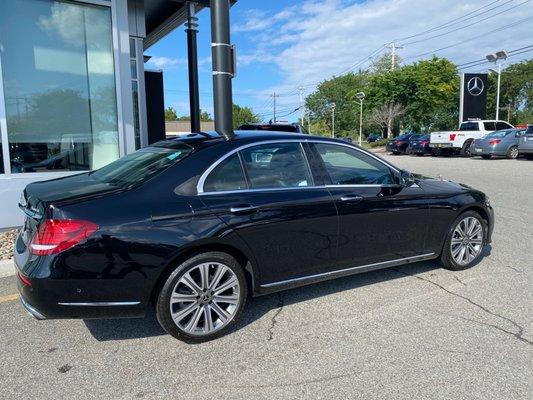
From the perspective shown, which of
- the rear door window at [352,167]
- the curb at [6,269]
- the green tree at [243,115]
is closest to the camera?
the rear door window at [352,167]

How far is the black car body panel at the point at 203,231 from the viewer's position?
10.4 feet

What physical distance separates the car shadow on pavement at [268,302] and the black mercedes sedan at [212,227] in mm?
323

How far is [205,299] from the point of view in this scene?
3.58 metres

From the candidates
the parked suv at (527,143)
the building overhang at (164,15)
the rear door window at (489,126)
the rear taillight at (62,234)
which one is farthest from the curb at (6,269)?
the rear door window at (489,126)

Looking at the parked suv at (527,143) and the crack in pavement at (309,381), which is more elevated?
the parked suv at (527,143)

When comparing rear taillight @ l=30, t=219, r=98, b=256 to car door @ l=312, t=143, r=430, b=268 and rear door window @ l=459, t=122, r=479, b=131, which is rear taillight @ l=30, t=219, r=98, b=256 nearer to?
car door @ l=312, t=143, r=430, b=268

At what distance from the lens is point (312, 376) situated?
3.09 meters

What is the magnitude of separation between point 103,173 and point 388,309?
113 inches

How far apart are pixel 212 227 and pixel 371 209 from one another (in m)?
1.67

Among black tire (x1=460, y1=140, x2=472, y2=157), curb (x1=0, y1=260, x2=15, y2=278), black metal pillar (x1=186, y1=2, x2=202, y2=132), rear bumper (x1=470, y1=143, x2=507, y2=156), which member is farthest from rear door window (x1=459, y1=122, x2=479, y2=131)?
curb (x1=0, y1=260, x2=15, y2=278)

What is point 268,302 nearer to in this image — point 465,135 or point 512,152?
point 512,152

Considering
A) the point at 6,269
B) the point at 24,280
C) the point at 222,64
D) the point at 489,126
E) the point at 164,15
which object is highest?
the point at 164,15

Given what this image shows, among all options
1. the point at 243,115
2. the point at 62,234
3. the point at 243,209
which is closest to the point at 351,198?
the point at 243,209

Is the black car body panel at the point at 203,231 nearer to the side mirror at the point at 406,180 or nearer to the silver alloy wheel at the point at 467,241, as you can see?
the side mirror at the point at 406,180
